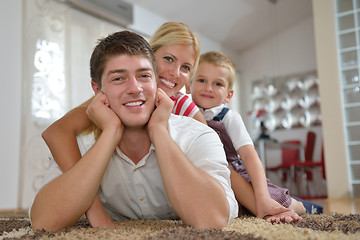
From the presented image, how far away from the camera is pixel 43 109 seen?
4316 millimetres

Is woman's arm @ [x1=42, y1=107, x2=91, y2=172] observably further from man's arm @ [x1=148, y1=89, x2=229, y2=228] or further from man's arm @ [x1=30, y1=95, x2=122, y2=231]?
man's arm @ [x1=148, y1=89, x2=229, y2=228]

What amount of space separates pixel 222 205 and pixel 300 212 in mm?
915

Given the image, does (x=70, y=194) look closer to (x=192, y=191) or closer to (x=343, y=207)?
(x=192, y=191)

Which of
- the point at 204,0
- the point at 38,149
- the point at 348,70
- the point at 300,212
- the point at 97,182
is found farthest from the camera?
the point at 204,0

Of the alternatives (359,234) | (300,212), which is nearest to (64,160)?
(359,234)

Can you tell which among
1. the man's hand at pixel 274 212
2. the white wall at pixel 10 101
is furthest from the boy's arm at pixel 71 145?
the white wall at pixel 10 101

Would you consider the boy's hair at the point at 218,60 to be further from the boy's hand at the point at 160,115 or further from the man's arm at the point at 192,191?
the man's arm at the point at 192,191

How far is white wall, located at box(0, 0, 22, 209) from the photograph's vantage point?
13.0ft

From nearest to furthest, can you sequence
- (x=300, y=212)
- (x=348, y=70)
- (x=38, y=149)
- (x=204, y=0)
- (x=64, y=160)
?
(x=64, y=160) < (x=300, y=212) < (x=38, y=149) < (x=348, y=70) < (x=204, y=0)

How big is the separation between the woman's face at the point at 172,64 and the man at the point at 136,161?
43cm

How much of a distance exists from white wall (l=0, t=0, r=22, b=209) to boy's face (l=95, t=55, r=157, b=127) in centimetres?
321

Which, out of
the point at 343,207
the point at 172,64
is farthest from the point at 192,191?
the point at 343,207

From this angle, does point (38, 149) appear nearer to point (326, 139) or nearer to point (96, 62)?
point (96, 62)

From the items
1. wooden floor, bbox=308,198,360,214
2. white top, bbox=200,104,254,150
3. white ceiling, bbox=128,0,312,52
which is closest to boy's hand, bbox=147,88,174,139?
white top, bbox=200,104,254,150
